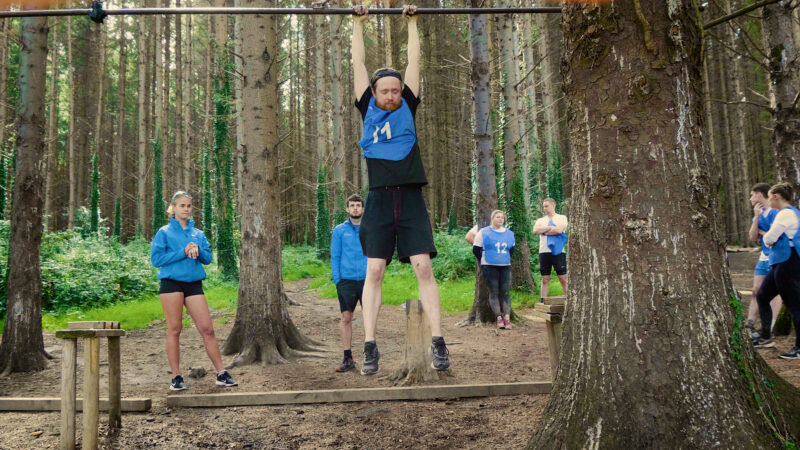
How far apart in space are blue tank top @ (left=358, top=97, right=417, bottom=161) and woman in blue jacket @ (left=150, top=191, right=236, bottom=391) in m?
2.18

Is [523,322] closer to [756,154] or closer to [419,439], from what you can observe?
[419,439]

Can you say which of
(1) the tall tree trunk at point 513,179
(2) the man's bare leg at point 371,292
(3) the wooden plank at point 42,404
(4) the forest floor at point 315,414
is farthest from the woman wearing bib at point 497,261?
(3) the wooden plank at point 42,404

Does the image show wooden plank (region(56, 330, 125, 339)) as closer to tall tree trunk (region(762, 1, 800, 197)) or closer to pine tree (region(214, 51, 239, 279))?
tall tree trunk (region(762, 1, 800, 197))

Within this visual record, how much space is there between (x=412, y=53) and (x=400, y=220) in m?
1.26

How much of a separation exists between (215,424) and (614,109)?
11.9 feet

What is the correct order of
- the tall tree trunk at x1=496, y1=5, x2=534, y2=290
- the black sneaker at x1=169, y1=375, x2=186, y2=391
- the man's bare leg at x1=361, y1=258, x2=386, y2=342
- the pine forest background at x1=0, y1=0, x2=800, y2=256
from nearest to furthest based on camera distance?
the man's bare leg at x1=361, y1=258, x2=386, y2=342, the black sneaker at x1=169, y1=375, x2=186, y2=391, the tall tree trunk at x1=496, y1=5, x2=534, y2=290, the pine forest background at x1=0, y1=0, x2=800, y2=256

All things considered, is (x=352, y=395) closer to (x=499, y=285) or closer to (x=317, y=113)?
(x=499, y=285)

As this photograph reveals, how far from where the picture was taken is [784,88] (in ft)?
21.9

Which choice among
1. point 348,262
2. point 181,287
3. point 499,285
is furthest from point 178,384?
point 499,285

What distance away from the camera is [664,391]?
2.33 metres

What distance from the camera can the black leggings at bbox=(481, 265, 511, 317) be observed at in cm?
840

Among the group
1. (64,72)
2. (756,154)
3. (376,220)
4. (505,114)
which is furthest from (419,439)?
(756,154)

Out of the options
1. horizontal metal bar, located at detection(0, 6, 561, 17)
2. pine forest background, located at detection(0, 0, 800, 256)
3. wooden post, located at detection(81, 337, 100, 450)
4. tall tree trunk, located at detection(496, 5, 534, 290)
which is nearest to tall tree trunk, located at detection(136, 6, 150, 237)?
pine forest background, located at detection(0, 0, 800, 256)

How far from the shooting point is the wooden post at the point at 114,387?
4.01 metres
